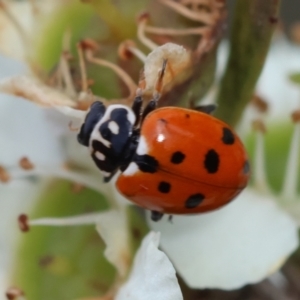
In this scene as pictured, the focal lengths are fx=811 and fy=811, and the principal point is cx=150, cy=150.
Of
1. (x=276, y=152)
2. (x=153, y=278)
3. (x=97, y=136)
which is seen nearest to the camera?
(x=153, y=278)

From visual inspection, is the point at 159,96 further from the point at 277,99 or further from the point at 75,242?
the point at 277,99

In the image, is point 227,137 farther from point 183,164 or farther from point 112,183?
point 112,183

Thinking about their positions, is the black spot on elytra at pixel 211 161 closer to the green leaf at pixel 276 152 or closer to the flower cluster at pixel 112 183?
the flower cluster at pixel 112 183

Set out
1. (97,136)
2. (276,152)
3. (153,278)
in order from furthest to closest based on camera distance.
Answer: (276,152)
(97,136)
(153,278)

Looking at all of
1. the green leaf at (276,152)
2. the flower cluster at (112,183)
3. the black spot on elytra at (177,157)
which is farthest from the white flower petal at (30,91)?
the green leaf at (276,152)

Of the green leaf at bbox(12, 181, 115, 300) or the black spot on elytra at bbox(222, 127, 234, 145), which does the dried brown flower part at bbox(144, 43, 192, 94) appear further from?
the green leaf at bbox(12, 181, 115, 300)

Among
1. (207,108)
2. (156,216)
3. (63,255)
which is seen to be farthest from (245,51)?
(63,255)
